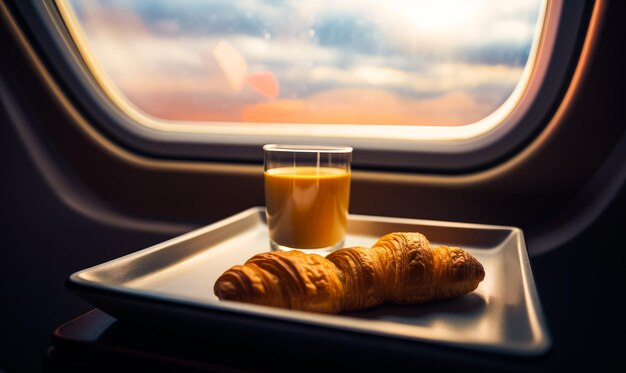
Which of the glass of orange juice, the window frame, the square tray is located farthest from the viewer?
the window frame

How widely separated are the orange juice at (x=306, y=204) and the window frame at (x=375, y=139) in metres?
0.28

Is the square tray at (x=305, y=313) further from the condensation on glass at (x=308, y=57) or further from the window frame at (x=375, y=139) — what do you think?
the condensation on glass at (x=308, y=57)

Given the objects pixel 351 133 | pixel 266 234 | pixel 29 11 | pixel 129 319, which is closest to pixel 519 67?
pixel 351 133

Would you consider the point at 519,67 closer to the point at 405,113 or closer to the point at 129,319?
the point at 405,113

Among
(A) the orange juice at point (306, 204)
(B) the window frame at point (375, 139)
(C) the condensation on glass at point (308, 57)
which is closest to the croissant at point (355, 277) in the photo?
(A) the orange juice at point (306, 204)

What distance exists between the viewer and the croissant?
0.50 m

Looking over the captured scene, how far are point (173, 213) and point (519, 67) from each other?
882 millimetres

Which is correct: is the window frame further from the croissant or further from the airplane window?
the croissant

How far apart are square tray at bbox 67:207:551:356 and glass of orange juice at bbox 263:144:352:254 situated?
0.07m

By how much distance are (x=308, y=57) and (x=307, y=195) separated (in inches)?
19.1

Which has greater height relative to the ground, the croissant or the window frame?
the window frame

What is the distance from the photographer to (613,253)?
2.77ft

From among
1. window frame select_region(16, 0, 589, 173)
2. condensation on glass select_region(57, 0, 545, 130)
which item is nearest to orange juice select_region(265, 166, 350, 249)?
window frame select_region(16, 0, 589, 173)

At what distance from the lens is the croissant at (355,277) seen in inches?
19.6
